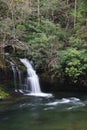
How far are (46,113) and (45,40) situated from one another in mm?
6842

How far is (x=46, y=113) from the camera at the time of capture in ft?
44.1

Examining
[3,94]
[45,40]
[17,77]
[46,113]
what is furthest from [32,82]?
[46,113]

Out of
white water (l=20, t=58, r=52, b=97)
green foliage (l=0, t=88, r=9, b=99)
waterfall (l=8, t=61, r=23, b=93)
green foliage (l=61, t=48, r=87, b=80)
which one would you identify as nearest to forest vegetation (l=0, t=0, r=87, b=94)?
green foliage (l=61, t=48, r=87, b=80)

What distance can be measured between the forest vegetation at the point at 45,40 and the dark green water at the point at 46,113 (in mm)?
1625

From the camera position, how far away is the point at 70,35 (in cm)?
2167

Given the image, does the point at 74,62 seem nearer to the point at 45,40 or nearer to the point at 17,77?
the point at 45,40

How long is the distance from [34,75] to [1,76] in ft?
6.62

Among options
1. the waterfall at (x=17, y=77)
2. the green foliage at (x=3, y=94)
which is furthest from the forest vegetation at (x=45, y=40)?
the green foliage at (x=3, y=94)

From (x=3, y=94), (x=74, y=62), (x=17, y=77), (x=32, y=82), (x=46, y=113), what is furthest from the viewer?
(x=32, y=82)

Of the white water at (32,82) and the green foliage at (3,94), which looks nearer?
the green foliage at (3,94)

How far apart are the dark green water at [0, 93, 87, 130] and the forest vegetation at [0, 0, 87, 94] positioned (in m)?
1.63

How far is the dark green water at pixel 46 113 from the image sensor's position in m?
11.5

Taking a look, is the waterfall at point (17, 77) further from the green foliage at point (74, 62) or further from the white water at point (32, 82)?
the green foliage at point (74, 62)

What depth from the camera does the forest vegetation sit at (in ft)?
58.9
